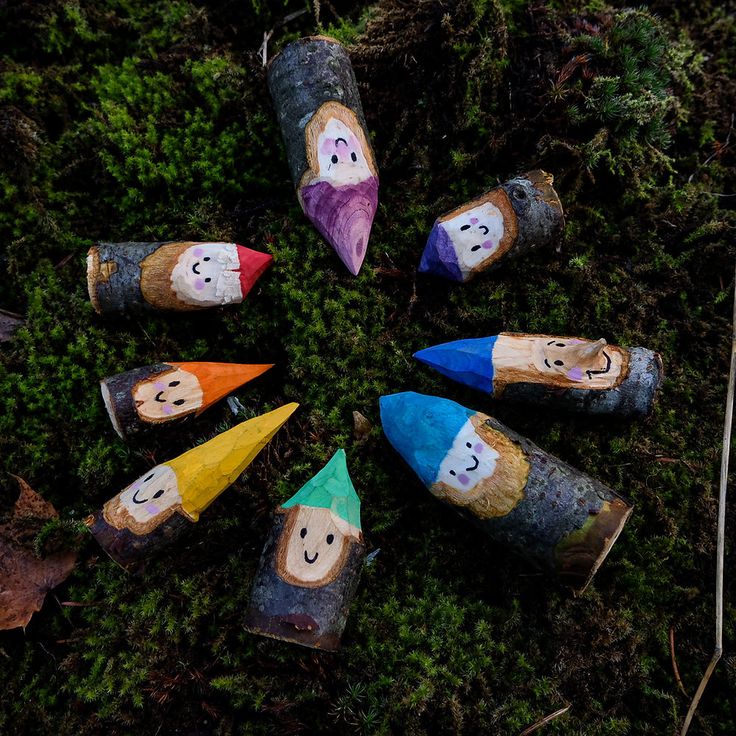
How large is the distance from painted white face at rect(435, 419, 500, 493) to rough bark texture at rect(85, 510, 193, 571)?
3.68 ft

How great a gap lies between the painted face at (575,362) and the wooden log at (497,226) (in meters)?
0.47

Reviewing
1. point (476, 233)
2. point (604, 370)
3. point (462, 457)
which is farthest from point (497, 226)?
point (462, 457)

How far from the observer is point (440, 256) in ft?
8.30

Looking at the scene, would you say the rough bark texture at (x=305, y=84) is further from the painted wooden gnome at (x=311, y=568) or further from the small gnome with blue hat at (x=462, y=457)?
the painted wooden gnome at (x=311, y=568)

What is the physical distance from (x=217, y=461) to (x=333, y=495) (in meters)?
0.52

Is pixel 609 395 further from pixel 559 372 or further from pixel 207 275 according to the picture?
pixel 207 275

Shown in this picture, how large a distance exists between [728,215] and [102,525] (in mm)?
3334

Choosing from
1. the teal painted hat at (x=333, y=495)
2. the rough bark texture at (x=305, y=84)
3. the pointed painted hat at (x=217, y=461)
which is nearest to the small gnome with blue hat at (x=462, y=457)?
the teal painted hat at (x=333, y=495)

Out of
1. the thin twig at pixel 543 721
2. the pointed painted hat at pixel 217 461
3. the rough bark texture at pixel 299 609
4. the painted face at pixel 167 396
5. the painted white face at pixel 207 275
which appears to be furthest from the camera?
the painted white face at pixel 207 275

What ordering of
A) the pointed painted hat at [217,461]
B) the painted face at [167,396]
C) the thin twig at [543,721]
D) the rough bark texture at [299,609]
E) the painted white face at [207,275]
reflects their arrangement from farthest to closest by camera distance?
the painted white face at [207,275]
the painted face at [167,396]
the pointed painted hat at [217,461]
the thin twig at [543,721]
the rough bark texture at [299,609]

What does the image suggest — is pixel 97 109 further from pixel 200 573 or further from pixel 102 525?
pixel 200 573

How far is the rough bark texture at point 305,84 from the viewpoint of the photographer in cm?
253

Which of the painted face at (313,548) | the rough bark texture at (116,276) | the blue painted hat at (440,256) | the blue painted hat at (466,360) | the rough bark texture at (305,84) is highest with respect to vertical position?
the rough bark texture at (305,84)

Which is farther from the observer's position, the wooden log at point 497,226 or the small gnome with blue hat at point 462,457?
the wooden log at point 497,226
